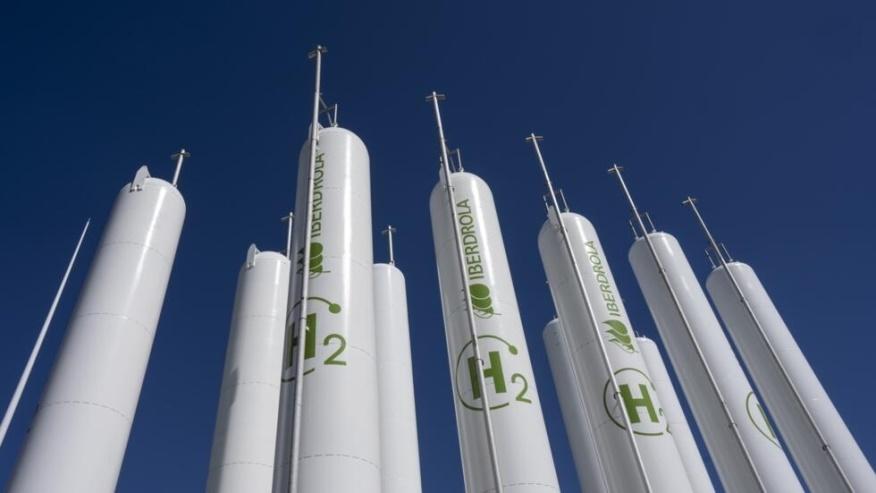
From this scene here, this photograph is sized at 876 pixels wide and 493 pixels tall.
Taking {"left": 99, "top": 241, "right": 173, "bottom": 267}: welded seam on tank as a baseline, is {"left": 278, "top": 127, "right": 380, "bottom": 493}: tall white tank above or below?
below

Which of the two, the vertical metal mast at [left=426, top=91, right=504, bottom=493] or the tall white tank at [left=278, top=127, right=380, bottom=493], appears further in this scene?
the vertical metal mast at [left=426, top=91, right=504, bottom=493]

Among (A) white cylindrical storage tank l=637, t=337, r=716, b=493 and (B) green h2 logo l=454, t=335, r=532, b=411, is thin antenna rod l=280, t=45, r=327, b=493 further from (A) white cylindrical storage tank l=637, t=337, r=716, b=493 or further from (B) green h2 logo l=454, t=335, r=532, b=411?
(A) white cylindrical storage tank l=637, t=337, r=716, b=493

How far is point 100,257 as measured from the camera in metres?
15.2

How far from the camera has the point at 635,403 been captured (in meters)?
16.0

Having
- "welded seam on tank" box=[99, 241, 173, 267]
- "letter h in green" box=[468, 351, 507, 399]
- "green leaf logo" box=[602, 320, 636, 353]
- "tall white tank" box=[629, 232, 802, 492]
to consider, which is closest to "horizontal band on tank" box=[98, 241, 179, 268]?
"welded seam on tank" box=[99, 241, 173, 267]

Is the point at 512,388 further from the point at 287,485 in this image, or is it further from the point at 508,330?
the point at 287,485

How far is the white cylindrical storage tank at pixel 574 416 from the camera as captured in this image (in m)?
23.7

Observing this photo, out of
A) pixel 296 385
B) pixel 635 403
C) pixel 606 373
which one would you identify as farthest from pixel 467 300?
pixel 635 403

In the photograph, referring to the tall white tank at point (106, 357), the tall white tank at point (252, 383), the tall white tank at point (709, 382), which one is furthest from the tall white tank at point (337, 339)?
the tall white tank at point (709, 382)

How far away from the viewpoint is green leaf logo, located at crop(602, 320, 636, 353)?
57.6 ft

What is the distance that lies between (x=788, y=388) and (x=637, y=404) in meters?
9.54

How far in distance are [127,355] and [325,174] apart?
576 centimetres

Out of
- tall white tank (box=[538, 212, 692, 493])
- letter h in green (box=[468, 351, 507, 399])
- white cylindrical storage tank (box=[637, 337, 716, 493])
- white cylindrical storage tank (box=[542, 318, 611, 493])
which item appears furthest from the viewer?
white cylindrical storage tank (box=[542, 318, 611, 493])

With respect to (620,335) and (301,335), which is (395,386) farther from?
(301,335)
